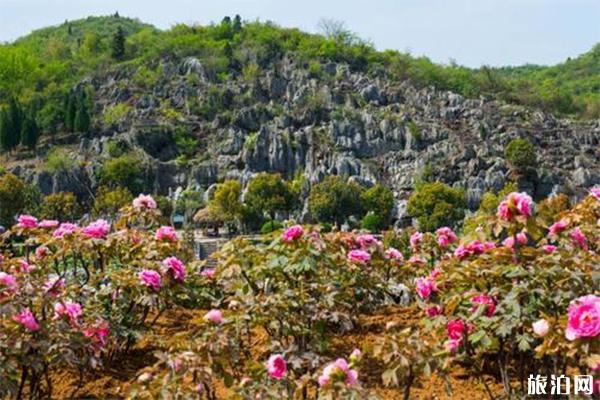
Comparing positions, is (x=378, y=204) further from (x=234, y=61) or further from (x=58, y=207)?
(x=234, y=61)

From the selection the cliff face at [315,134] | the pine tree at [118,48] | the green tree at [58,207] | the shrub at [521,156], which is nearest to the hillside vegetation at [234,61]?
the pine tree at [118,48]

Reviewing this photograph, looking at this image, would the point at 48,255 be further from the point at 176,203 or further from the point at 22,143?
the point at 22,143

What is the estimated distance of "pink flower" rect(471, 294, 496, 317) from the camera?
9.33 ft

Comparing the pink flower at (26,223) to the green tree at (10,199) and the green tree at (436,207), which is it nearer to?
the green tree at (10,199)

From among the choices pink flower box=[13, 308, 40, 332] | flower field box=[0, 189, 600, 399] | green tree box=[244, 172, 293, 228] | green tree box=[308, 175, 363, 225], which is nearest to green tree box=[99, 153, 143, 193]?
green tree box=[244, 172, 293, 228]

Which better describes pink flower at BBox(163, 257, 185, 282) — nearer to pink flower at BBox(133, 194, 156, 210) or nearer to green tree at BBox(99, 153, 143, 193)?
pink flower at BBox(133, 194, 156, 210)

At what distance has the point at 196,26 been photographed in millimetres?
80812

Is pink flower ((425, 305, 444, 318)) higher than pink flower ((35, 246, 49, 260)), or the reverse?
Result: pink flower ((35, 246, 49, 260))

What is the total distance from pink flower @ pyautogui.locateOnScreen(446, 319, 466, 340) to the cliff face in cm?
3820

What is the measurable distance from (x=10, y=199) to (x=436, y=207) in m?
19.9

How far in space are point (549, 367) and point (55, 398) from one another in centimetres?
250

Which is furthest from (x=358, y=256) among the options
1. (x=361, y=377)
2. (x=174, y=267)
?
(x=174, y=267)

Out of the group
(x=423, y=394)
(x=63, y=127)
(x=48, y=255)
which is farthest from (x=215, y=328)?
(x=63, y=127)

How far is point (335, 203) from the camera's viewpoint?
34.7 m
